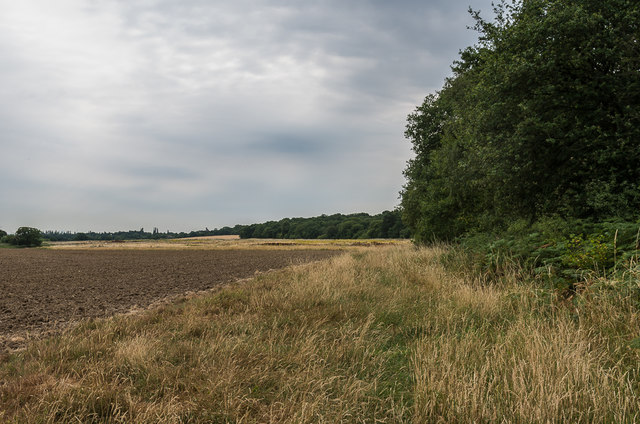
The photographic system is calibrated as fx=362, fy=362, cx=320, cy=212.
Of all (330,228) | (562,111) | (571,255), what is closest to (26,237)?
(330,228)

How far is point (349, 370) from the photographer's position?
14.5ft

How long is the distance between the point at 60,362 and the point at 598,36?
1795 cm

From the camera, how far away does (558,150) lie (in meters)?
14.5

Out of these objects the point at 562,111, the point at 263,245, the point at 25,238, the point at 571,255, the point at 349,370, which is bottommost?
the point at 263,245

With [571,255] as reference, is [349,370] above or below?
below

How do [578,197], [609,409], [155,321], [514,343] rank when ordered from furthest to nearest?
[578,197] < [155,321] < [514,343] < [609,409]

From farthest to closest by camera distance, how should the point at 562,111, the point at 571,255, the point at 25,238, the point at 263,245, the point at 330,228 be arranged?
the point at 330,228 → the point at 25,238 → the point at 263,245 → the point at 562,111 → the point at 571,255

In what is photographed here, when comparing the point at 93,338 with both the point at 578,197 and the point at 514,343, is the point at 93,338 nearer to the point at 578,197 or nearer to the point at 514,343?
the point at 514,343

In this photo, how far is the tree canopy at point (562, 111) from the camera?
12.7 meters

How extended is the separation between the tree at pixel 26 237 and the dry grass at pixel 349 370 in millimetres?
126740

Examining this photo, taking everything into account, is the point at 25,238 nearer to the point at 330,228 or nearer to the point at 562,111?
the point at 330,228

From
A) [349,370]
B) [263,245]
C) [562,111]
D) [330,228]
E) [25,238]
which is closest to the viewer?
[349,370]

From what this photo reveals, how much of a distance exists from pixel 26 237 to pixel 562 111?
132 meters

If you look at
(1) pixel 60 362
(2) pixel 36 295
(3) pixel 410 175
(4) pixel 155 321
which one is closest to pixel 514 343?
(1) pixel 60 362
